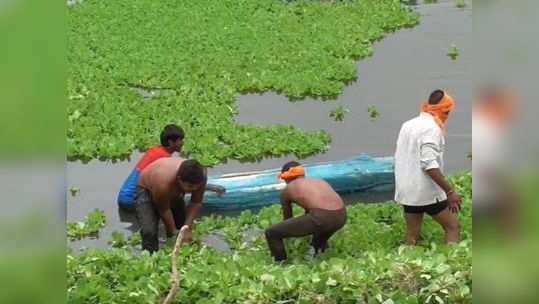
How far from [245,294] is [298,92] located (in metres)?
8.03

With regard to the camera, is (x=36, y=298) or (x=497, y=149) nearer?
(x=497, y=149)

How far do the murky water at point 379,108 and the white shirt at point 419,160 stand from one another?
146cm

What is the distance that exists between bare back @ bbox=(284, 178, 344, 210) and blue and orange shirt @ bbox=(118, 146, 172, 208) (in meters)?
1.57

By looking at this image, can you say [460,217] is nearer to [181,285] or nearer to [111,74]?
[181,285]

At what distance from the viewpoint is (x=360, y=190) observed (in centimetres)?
939

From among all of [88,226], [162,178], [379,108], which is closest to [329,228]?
[162,178]

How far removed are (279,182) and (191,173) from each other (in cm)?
189

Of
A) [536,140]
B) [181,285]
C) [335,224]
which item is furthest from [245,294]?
[536,140]

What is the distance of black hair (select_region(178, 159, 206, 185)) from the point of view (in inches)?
296

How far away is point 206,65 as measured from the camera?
15.0 metres

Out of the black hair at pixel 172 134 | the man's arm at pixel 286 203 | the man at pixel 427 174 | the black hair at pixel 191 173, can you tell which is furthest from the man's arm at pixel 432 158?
the black hair at pixel 172 134

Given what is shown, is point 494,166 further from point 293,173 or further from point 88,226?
point 88,226

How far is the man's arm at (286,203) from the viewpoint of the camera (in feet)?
24.8

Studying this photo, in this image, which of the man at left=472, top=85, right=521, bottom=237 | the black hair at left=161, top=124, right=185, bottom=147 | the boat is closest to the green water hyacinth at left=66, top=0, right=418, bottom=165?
the boat
